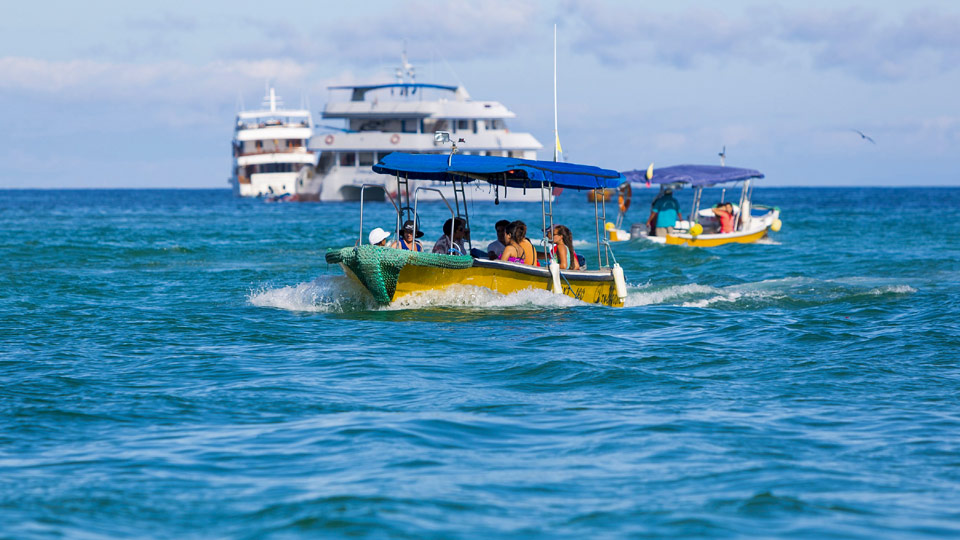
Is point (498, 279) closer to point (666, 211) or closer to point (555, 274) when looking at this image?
point (555, 274)

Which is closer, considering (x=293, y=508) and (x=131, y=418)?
(x=293, y=508)

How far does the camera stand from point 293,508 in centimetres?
588

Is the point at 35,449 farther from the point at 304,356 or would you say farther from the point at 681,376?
the point at 681,376

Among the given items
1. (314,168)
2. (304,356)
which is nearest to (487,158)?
(304,356)

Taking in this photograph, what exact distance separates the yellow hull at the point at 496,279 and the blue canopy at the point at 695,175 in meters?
13.0

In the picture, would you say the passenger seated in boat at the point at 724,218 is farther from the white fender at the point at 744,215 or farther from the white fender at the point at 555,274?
the white fender at the point at 555,274

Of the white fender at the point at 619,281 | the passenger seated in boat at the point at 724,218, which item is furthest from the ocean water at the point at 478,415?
the passenger seated in boat at the point at 724,218

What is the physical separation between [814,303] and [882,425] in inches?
330

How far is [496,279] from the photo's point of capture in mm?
14250

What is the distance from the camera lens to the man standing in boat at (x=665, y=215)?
28.7 metres

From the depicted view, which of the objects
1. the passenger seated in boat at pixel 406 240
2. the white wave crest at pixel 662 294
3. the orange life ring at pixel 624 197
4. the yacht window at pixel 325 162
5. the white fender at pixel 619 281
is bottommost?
the white wave crest at pixel 662 294

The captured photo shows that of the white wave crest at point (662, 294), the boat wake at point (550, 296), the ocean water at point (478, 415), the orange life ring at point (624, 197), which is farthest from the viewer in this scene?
the orange life ring at point (624, 197)

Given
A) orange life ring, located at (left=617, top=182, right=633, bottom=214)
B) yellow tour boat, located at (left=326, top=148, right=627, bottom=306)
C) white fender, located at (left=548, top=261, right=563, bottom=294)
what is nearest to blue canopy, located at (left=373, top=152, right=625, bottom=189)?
yellow tour boat, located at (left=326, top=148, right=627, bottom=306)

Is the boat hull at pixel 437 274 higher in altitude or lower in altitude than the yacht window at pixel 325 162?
Result: lower
